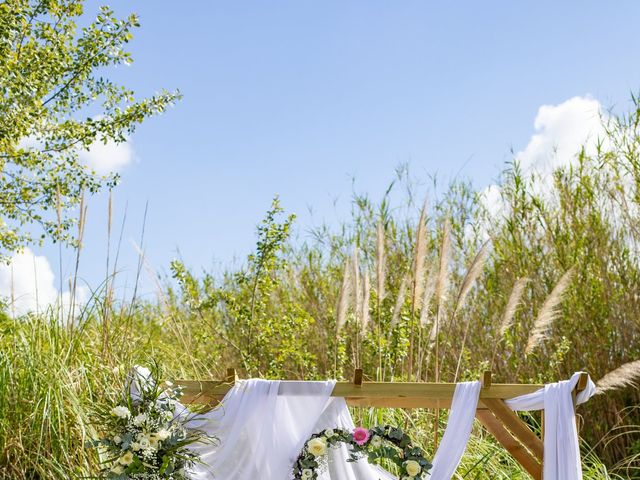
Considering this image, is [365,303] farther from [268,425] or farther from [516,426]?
[516,426]

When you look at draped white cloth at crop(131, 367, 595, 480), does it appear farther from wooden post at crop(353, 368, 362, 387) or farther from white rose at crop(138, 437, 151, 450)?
white rose at crop(138, 437, 151, 450)

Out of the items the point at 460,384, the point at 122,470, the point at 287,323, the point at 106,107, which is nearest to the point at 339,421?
the point at 460,384

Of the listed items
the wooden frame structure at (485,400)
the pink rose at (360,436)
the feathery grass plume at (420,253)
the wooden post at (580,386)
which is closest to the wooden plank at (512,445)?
the wooden frame structure at (485,400)

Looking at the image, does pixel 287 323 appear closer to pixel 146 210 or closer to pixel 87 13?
pixel 146 210

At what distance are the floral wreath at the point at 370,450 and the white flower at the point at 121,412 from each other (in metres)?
0.79

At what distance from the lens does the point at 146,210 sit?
4.58 metres

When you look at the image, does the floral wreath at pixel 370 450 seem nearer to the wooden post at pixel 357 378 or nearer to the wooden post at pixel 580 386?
the wooden post at pixel 357 378

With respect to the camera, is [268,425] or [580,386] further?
[268,425]

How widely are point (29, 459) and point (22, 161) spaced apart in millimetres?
3384

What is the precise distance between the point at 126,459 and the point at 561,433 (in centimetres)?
185

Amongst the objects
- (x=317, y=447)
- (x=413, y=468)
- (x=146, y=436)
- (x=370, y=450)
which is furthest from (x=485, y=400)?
(x=146, y=436)

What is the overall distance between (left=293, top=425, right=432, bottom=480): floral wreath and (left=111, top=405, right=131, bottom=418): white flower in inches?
31.2

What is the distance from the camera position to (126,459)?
329 cm

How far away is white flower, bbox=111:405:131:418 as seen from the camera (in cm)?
329
